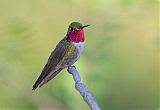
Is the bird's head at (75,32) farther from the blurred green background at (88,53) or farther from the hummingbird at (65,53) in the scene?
the blurred green background at (88,53)

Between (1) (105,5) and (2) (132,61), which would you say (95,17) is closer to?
(1) (105,5)

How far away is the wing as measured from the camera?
385 centimetres

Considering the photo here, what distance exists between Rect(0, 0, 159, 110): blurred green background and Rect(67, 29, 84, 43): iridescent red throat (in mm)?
408

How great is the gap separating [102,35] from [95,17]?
27 centimetres

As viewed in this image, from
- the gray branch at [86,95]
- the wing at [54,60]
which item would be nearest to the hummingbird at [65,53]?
the wing at [54,60]

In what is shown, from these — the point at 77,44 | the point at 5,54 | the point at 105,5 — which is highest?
the point at 105,5

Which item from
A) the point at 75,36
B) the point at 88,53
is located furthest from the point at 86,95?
the point at 88,53

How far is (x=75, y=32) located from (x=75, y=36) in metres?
0.07

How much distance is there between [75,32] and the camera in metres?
3.96

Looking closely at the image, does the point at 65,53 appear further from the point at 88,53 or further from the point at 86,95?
the point at 86,95

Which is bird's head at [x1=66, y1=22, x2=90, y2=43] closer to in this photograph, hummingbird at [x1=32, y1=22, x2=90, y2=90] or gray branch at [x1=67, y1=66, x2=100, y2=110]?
hummingbird at [x1=32, y1=22, x2=90, y2=90]

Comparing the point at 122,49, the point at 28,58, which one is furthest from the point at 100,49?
the point at 122,49

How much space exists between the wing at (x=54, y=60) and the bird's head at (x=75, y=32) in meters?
0.04

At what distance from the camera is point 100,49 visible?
4.75 m
